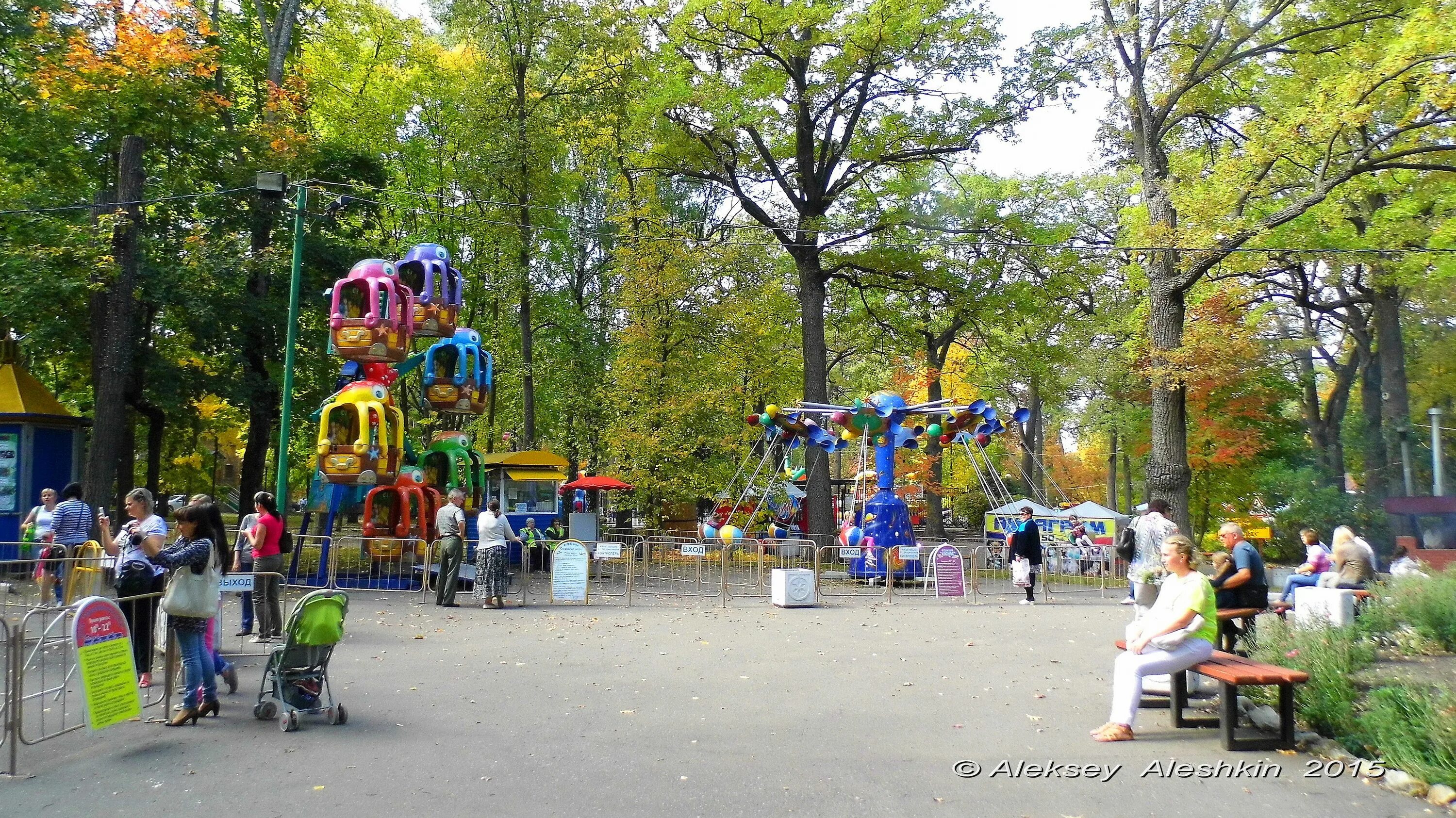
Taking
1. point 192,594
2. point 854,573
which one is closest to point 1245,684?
point 192,594

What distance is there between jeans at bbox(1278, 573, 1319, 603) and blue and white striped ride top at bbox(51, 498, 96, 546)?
51.4ft

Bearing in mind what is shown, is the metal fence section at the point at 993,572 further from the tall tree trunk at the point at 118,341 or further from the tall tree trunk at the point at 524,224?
the tall tree trunk at the point at 524,224

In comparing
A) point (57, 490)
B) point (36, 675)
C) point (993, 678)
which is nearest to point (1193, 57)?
point (993, 678)

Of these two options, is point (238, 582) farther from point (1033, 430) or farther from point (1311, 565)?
point (1033, 430)

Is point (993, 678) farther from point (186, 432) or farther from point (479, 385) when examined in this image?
point (186, 432)

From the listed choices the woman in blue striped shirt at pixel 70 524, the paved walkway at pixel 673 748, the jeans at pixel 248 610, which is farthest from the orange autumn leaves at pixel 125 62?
the paved walkway at pixel 673 748

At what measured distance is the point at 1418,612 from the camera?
31.0ft

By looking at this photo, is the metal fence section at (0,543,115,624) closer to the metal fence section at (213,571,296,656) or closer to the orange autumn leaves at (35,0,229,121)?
the metal fence section at (213,571,296,656)

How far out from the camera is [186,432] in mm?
33250

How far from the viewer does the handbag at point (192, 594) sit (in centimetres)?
713

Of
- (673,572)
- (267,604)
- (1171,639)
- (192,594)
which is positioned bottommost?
(673,572)

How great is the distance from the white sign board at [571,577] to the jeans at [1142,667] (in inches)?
→ 404

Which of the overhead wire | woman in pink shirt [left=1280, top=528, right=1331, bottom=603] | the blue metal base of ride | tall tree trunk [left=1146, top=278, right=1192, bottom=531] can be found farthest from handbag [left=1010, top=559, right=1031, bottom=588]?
the overhead wire

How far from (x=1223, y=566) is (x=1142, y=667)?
3063 millimetres
